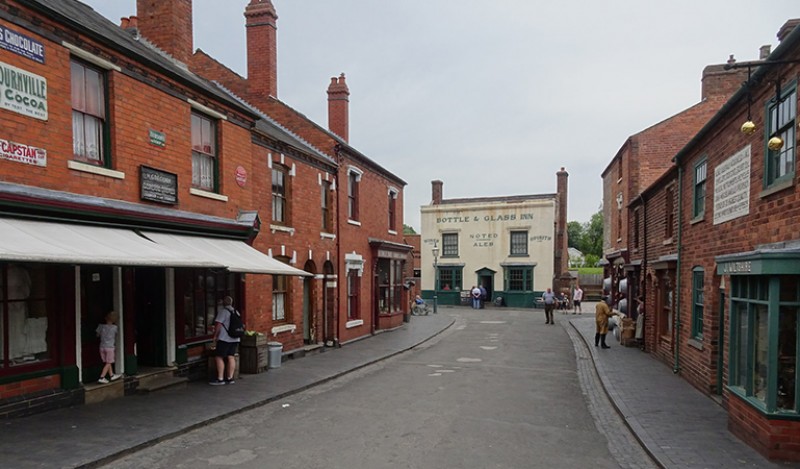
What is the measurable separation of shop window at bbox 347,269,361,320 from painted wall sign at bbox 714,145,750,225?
12202 mm

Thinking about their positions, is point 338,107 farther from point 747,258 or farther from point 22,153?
point 747,258

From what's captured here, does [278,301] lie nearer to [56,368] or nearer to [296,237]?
[296,237]

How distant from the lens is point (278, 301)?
14938mm

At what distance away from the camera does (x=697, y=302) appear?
459 inches

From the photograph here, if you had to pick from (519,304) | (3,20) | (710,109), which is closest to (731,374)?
(3,20)

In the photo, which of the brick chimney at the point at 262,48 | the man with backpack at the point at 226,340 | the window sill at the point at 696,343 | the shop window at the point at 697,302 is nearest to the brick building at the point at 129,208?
the man with backpack at the point at 226,340

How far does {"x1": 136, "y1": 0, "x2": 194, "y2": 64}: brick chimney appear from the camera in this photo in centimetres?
1307

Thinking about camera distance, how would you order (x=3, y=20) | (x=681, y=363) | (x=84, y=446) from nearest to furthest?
(x=84, y=446)
(x=3, y=20)
(x=681, y=363)

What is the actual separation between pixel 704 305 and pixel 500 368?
5355mm

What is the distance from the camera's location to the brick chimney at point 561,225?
3878cm

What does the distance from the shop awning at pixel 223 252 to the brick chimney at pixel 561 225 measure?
101 feet

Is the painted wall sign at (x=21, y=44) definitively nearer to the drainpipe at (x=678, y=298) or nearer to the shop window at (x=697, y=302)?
the shop window at (x=697, y=302)

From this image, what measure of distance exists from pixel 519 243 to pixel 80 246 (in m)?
34.5

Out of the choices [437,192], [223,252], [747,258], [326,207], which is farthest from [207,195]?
[437,192]
